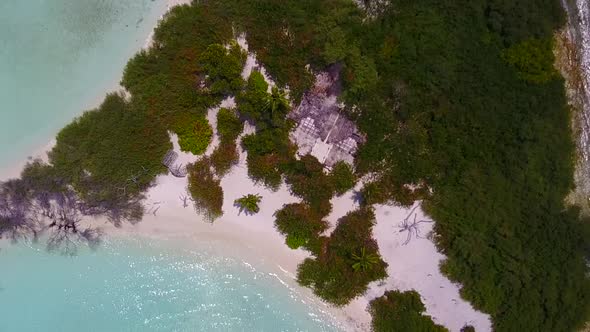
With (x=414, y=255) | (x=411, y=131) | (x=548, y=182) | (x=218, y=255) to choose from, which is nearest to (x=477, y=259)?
(x=414, y=255)

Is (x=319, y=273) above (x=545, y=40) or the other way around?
the other way around

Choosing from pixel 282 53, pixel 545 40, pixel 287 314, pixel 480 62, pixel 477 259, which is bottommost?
pixel 287 314

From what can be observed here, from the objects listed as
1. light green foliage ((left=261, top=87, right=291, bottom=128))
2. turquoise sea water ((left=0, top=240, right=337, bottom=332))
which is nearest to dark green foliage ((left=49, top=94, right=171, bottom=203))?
turquoise sea water ((left=0, top=240, right=337, bottom=332))

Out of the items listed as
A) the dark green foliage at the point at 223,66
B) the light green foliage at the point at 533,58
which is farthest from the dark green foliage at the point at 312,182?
the light green foliage at the point at 533,58

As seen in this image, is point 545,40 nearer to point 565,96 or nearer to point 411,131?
point 565,96

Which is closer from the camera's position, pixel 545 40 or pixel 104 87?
pixel 545 40

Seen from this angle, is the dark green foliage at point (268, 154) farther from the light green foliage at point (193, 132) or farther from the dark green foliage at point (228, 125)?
the light green foliage at point (193, 132)
